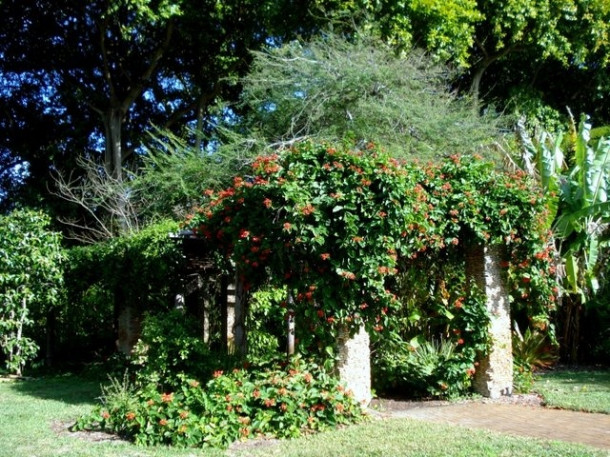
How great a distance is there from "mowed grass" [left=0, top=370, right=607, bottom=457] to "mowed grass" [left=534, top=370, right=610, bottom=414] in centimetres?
229

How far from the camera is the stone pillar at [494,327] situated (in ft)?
29.3

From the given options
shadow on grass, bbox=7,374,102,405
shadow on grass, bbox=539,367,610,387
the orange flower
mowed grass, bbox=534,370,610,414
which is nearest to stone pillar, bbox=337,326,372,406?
the orange flower

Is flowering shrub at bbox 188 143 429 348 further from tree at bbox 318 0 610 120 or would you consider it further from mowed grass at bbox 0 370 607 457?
tree at bbox 318 0 610 120

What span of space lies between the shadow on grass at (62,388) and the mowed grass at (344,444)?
66.6 inches

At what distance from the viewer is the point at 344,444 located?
6.21 meters

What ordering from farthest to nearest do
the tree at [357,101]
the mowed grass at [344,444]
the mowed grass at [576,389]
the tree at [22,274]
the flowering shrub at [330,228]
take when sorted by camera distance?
the tree at [357,101] → the tree at [22,274] → the mowed grass at [576,389] → the flowering shrub at [330,228] → the mowed grass at [344,444]

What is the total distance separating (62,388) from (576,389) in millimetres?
8231

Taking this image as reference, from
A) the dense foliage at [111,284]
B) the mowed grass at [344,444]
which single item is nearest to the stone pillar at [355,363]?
the mowed grass at [344,444]

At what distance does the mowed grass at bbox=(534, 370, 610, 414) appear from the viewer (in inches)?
324

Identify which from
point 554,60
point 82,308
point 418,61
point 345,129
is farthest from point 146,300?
point 554,60

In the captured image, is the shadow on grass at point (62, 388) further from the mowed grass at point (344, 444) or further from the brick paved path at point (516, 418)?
the brick paved path at point (516, 418)

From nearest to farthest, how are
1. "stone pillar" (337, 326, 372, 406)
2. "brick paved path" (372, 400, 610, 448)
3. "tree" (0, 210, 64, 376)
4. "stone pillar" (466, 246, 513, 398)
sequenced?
"brick paved path" (372, 400, 610, 448) < "stone pillar" (337, 326, 372, 406) < "stone pillar" (466, 246, 513, 398) < "tree" (0, 210, 64, 376)

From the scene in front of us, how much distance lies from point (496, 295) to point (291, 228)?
373 centimetres

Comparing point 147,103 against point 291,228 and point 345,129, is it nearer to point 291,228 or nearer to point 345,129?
point 345,129
